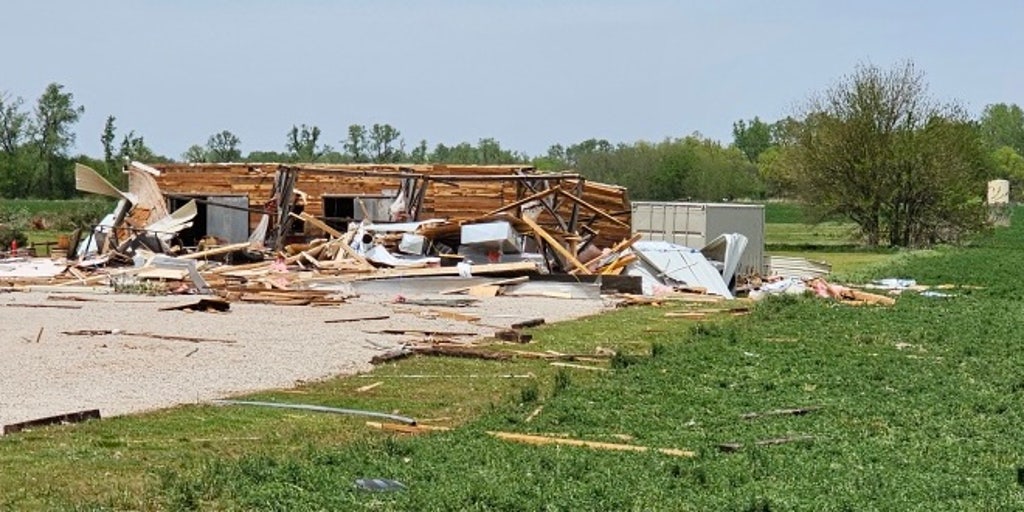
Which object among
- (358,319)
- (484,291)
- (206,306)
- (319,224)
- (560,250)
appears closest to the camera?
(358,319)

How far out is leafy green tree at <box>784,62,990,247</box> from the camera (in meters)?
60.0

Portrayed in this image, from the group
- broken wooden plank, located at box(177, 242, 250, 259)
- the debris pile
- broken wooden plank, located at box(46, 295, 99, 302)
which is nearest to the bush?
the debris pile

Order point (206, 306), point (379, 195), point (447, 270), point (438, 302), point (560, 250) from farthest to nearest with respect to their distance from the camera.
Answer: point (379, 195)
point (560, 250)
point (447, 270)
point (438, 302)
point (206, 306)

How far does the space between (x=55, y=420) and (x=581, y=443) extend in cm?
456

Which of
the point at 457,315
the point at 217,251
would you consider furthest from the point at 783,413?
the point at 217,251

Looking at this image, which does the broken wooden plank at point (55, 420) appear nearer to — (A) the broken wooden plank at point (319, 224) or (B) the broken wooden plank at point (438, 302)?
(B) the broken wooden plank at point (438, 302)

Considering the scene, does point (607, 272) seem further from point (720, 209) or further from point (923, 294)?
point (720, 209)

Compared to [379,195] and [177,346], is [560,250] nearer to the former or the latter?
[379,195]

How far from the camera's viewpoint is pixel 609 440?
11406 mm

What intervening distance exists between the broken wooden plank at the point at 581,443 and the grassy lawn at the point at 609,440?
0.17m

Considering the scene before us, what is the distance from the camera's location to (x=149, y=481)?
959cm

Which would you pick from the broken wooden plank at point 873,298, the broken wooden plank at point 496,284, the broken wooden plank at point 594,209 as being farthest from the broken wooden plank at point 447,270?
the broken wooden plank at point 873,298

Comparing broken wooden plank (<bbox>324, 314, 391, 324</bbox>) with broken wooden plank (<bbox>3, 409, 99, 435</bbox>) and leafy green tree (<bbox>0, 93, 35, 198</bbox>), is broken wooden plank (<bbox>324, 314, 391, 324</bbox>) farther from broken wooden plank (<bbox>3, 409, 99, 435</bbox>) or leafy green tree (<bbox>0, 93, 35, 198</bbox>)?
leafy green tree (<bbox>0, 93, 35, 198</bbox>)

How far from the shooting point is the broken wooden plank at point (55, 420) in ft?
38.2
